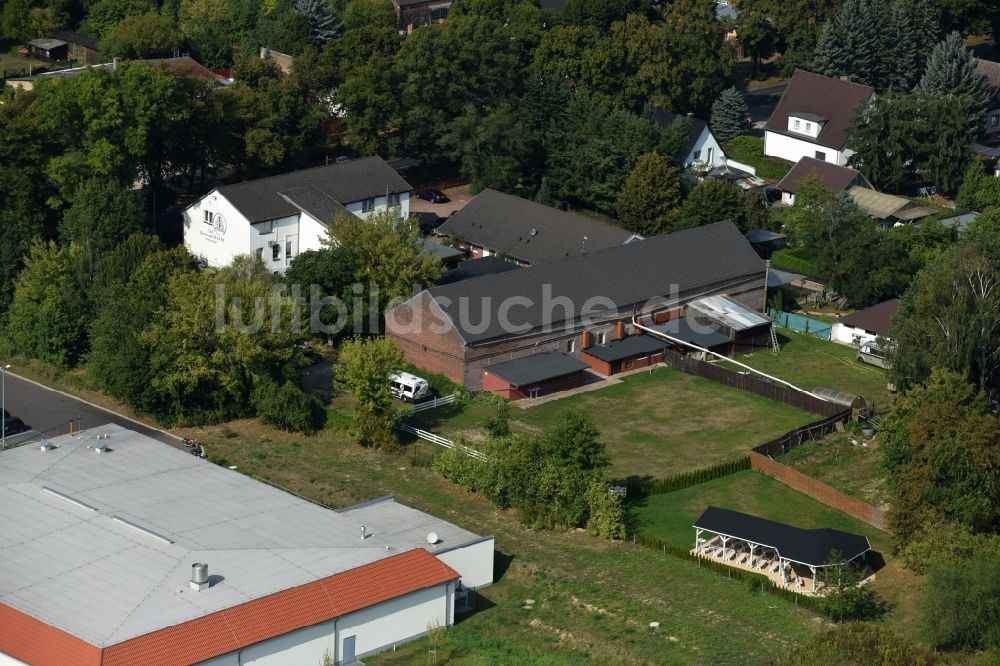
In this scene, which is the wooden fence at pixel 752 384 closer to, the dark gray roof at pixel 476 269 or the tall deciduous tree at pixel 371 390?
the dark gray roof at pixel 476 269

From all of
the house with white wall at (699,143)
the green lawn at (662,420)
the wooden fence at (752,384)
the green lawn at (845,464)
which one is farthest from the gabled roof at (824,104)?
the green lawn at (845,464)

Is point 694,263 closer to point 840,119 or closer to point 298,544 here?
point 840,119

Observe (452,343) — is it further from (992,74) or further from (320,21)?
(992,74)

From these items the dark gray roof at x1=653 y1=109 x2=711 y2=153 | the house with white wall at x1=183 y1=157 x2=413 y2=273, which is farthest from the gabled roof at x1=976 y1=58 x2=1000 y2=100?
the house with white wall at x1=183 y1=157 x2=413 y2=273

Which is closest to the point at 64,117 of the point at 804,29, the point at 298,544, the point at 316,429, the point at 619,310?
the point at 316,429

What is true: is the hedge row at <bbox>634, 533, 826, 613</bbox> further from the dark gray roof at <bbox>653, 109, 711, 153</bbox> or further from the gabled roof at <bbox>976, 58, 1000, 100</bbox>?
the gabled roof at <bbox>976, 58, 1000, 100</bbox>

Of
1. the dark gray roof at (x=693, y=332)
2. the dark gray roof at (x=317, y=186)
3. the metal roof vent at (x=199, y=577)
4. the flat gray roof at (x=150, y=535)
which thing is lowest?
the dark gray roof at (x=693, y=332)
